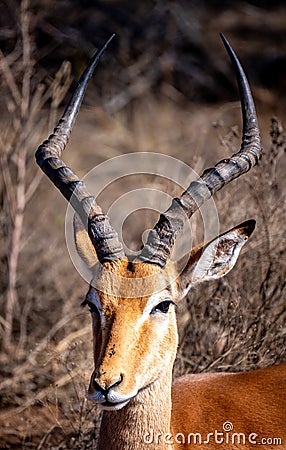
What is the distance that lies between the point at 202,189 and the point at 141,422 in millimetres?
1201

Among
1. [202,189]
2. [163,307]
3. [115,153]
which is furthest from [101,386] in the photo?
[115,153]

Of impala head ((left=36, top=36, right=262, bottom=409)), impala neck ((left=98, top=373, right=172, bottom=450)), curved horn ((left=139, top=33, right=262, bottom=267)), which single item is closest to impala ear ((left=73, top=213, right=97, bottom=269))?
impala head ((left=36, top=36, right=262, bottom=409))

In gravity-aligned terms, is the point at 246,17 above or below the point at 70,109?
above

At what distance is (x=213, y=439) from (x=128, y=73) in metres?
10.3

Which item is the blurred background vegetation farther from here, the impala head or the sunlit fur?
the impala head

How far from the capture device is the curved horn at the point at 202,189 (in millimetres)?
3869

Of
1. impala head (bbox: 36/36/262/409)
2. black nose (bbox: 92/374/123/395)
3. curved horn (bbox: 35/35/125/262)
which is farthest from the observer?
curved horn (bbox: 35/35/125/262)

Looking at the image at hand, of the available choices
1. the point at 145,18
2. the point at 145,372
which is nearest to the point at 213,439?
the point at 145,372

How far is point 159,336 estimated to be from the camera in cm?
376

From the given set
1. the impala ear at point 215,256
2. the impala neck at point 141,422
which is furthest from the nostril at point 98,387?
the impala ear at point 215,256

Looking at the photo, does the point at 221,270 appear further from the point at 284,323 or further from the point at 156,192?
the point at 156,192

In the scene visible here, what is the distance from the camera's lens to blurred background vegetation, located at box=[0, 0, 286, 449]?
18.4 ft

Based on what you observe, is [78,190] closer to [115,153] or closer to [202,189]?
[202,189]

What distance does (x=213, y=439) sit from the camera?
4086 millimetres
